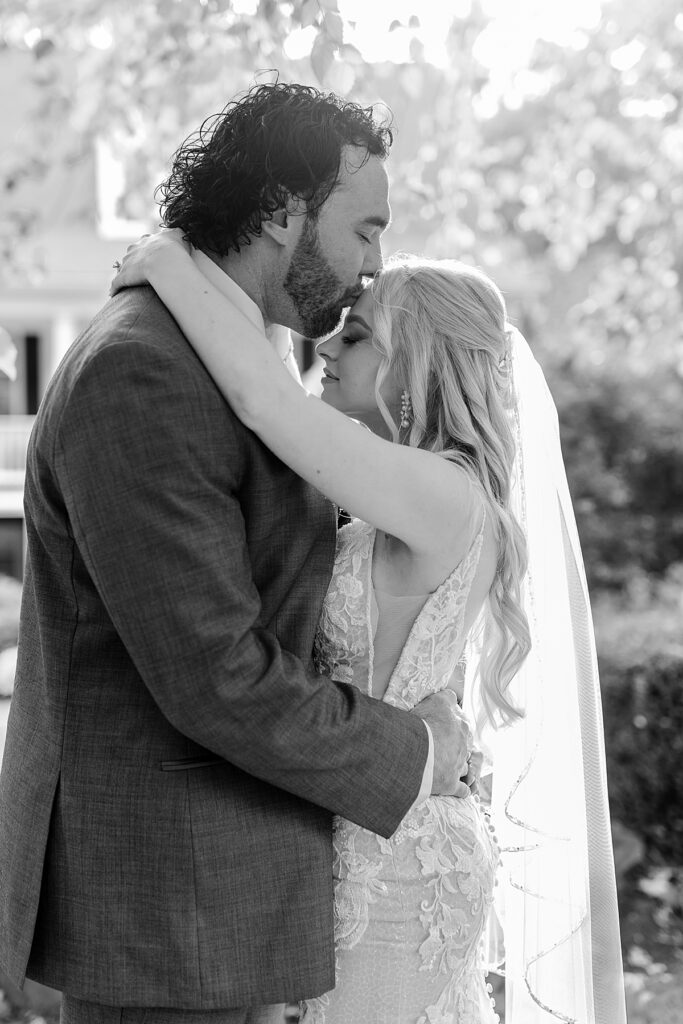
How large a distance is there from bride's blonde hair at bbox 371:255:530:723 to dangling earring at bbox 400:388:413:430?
0.5 inches

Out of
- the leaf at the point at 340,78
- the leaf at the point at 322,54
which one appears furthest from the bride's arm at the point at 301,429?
the leaf at the point at 340,78

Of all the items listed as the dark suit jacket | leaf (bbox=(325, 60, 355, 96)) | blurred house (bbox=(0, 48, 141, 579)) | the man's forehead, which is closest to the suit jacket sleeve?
the dark suit jacket

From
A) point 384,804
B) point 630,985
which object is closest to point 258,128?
point 384,804

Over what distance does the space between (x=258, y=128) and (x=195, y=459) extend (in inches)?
30.4

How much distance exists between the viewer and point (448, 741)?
2.30m

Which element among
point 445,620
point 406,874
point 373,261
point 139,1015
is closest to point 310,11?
point 373,261

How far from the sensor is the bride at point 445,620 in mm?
2156

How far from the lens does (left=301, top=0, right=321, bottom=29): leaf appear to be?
3.51 metres

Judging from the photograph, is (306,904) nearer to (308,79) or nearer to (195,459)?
(195,459)

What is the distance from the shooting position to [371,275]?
2609 millimetres

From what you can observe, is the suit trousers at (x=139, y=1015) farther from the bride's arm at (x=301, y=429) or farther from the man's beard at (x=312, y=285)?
the man's beard at (x=312, y=285)

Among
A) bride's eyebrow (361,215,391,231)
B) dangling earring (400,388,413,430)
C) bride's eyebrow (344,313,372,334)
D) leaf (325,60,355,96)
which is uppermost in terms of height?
leaf (325,60,355,96)

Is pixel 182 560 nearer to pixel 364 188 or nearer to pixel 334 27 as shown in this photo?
pixel 364 188

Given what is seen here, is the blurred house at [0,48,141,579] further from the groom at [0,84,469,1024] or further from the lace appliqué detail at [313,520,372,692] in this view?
the groom at [0,84,469,1024]
